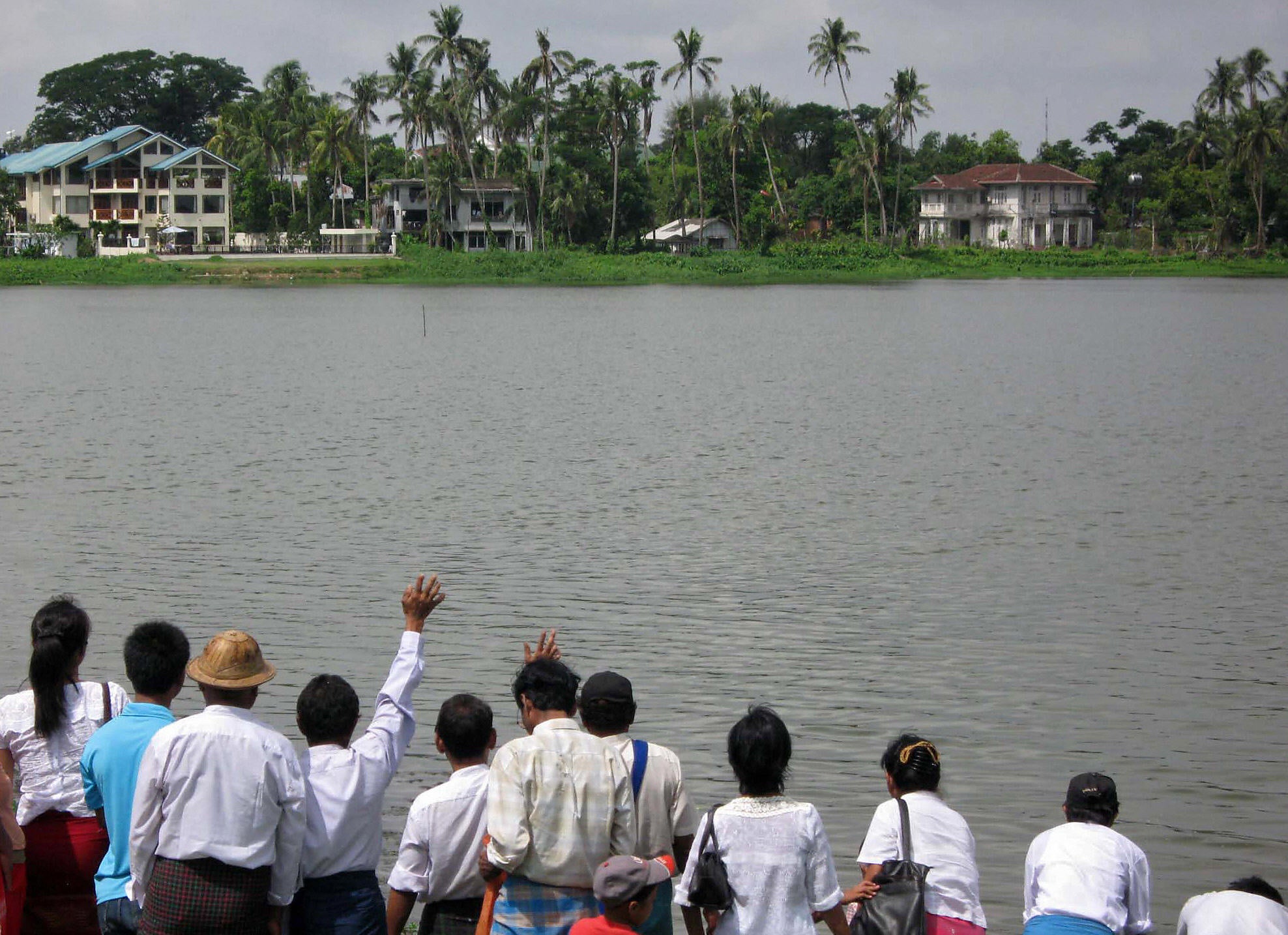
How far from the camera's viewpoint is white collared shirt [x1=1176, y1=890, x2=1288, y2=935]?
4.71 metres

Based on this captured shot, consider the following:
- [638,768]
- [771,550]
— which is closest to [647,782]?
[638,768]

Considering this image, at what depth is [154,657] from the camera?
205 inches

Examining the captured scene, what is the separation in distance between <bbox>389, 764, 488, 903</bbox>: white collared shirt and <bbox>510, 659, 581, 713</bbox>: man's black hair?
0.31 metres

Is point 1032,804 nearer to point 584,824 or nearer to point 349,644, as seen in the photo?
point 584,824

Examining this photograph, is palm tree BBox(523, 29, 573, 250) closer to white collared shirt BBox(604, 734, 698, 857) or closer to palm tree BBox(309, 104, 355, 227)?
palm tree BBox(309, 104, 355, 227)

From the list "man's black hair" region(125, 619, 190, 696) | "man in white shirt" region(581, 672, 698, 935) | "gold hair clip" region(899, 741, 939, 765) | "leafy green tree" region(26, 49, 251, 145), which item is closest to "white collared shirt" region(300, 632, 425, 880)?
"man's black hair" region(125, 619, 190, 696)

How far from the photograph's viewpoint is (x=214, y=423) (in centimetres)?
2870

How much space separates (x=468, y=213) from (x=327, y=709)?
10374cm

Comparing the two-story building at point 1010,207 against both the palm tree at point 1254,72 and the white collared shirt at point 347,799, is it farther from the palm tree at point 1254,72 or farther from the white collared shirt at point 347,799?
the white collared shirt at point 347,799

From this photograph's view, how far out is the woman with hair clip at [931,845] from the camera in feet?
16.8

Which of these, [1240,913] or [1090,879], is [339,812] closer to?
[1090,879]

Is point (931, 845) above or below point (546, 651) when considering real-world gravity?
below

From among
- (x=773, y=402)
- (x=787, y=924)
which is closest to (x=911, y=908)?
(x=787, y=924)

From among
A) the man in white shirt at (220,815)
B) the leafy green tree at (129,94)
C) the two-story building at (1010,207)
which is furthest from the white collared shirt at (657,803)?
the leafy green tree at (129,94)
